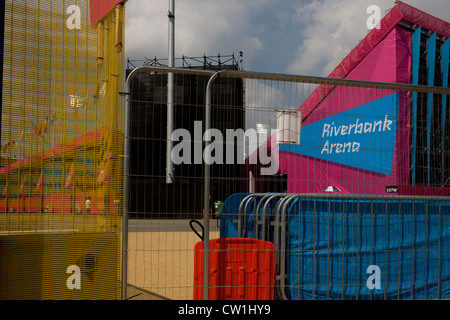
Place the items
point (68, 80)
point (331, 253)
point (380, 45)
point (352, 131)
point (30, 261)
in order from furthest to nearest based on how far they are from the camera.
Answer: point (380, 45) → point (352, 131) → point (331, 253) → point (68, 80) → point (30, 261)

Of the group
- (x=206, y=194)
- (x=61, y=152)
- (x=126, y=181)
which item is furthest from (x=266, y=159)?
(x=61, y=152)

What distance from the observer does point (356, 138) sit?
215 inches

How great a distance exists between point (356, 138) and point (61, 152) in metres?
3.69

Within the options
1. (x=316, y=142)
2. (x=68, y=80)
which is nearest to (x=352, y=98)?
(x=316, y=142)

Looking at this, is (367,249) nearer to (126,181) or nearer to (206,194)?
(206,194)

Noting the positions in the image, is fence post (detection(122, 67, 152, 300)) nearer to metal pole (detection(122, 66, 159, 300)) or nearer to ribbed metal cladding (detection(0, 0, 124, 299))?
metal pole (detection(122, 66, 159, 300))

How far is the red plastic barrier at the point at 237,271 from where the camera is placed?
15.8 ft

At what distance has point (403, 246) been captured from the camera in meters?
5.46

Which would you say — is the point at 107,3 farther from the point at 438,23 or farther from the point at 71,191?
the point at 438,23

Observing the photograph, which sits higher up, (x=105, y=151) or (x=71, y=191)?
(x=105, y=151)

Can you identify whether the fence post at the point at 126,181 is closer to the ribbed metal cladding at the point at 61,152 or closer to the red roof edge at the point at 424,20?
the ribbed metal cladding at the point at 61,152

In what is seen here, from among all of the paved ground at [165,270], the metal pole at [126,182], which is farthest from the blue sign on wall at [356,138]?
the metal pole at [126,182]

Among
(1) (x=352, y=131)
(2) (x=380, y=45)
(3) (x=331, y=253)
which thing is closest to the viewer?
(3) (x=331, y=253)

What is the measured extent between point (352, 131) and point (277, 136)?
114 centimetres
